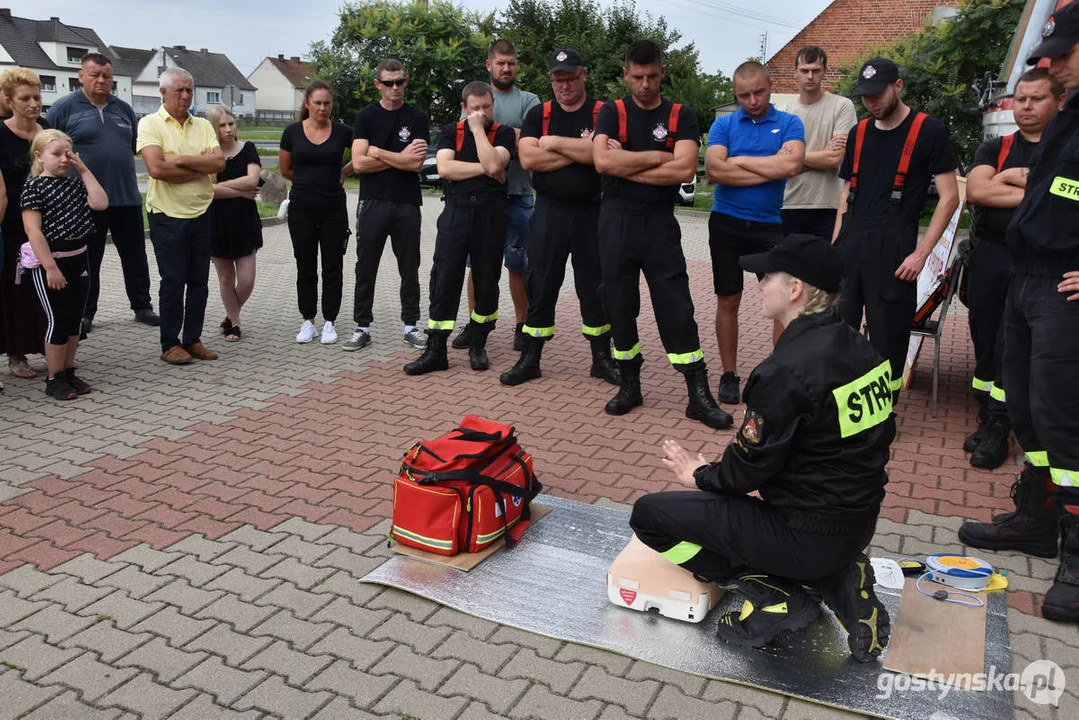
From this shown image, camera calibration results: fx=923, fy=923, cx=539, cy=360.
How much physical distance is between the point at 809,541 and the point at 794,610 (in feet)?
0.97

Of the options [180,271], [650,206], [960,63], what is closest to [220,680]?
[650,206]

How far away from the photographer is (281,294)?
10.5m

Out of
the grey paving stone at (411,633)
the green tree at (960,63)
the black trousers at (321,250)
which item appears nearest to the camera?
the grey paving stone at (411,633)

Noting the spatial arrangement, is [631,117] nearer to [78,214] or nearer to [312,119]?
[312,119]

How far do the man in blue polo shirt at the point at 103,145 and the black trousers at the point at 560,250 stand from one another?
358cm

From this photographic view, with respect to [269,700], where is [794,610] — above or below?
above

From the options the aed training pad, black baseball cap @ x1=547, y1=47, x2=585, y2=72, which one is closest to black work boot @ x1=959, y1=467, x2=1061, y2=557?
the aed training pad

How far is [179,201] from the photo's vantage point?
7133 millimetres

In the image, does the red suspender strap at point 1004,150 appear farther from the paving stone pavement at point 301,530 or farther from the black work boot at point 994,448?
the paving stone pavement at point 301,530

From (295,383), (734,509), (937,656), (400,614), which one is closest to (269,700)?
(400,614)

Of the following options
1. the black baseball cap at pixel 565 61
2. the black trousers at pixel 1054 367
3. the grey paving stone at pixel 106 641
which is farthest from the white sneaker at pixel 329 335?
the black trousers at pixel 1054 367

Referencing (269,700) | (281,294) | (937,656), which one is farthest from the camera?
(281,294)

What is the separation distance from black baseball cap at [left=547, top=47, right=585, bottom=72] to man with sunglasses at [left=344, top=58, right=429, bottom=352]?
1565 millimetres

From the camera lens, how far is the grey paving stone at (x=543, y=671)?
10.7 ft
